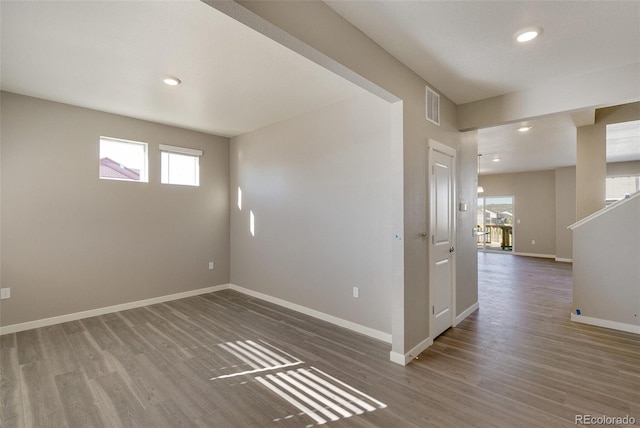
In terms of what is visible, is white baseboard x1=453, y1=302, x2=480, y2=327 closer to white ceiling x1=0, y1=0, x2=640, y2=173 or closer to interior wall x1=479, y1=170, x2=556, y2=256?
white ceiling x1=0, y1=0, x2=640, y2=173

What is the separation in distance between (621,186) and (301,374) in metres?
10.9

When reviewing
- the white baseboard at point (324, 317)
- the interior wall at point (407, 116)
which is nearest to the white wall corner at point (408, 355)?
the interior wall at point (407, 116)

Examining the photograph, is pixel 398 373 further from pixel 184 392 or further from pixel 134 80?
pixel 134 80

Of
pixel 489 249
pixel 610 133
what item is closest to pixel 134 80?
pixel 610 133

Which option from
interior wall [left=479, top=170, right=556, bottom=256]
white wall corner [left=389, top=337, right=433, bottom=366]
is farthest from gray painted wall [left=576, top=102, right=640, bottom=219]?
interior wall [left=479, top=170, right=556, bottom=256]

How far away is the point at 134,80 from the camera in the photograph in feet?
10.5

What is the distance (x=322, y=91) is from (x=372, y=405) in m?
3.10

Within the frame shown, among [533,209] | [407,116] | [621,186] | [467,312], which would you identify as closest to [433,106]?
[407,116]

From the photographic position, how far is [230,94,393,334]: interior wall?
338 centimetres

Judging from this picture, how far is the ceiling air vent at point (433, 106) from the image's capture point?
313cm

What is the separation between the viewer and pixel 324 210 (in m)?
3.96

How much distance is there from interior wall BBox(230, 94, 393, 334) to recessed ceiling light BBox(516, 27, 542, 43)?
4.13ft

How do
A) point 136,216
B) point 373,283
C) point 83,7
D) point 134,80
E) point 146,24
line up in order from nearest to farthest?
point 83,7 < point 146,24 < point 134,80 < point 373,283 < point 136,216

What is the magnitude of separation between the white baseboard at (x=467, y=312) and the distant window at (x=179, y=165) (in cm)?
455
